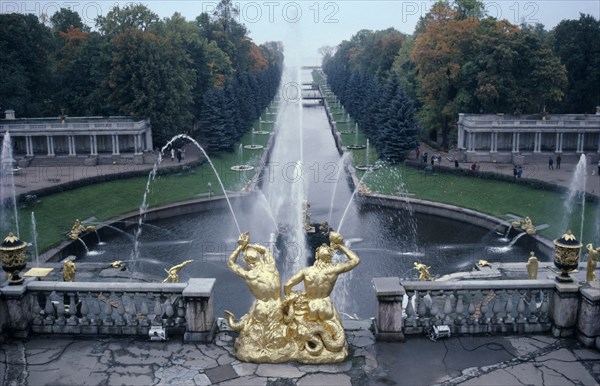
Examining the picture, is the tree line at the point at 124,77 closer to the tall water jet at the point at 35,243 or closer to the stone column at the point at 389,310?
the tall water jet at the point at 35,243

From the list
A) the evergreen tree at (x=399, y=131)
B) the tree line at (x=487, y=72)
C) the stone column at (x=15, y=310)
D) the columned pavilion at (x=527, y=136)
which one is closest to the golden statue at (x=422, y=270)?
the stone column at (x=15, y=310)

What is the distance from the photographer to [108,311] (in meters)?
13.6

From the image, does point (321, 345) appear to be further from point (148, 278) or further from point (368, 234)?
point (368, 234)

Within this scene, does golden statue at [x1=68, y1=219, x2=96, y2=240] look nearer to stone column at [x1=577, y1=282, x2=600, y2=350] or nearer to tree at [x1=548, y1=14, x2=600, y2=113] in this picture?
stone column at [x1=577, y1=282, x2=600, y2=350]

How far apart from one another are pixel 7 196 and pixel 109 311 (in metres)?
32.6

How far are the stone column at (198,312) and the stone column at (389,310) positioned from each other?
3444 millimetres

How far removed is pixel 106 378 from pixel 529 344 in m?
8.31

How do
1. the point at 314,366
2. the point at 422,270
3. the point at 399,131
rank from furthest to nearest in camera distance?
the point at 399,131, the point at 422,270, the point at 314,366

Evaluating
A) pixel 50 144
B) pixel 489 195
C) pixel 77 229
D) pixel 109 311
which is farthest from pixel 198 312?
pixel 50 144

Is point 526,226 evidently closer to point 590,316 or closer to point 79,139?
point 590,316

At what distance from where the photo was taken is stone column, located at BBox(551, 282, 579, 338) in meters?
13.1

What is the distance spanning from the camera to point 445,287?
13.5 metres

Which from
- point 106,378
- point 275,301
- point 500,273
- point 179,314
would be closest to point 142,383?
point 106,378

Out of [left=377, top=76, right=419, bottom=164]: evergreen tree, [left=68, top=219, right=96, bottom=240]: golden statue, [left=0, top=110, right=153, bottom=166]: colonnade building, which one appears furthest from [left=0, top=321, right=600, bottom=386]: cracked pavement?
[left=0, top=110, right=153, bottom=166]: colonnade building
